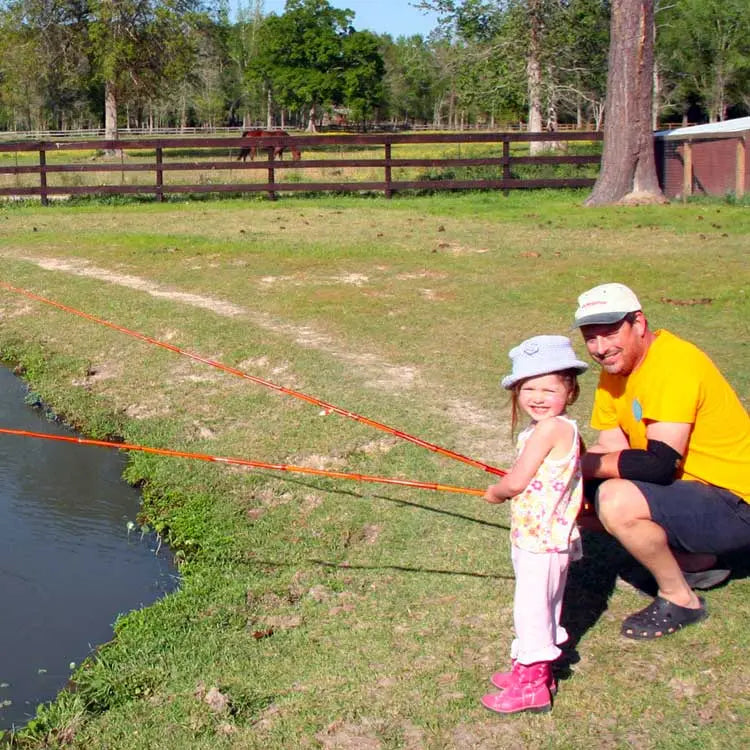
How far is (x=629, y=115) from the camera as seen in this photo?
59.7 ft

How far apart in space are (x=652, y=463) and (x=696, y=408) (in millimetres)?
257

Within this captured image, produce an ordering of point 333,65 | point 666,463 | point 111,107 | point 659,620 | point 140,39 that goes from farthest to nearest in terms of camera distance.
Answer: point 333,65 → point 111,107 → point 140,39 → point 659,620 → point 666,463

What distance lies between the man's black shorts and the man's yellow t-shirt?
0.19ft

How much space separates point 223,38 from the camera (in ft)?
146

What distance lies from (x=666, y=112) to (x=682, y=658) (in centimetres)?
6409

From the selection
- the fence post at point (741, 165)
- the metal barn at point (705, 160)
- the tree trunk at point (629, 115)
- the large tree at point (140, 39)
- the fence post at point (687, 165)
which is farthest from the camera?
the large tree at point (140, 39)

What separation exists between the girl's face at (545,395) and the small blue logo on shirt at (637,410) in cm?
50

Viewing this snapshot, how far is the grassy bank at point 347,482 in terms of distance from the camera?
355cm

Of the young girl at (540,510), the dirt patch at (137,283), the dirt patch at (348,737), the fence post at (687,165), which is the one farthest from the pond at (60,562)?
the fence post at (687,165)

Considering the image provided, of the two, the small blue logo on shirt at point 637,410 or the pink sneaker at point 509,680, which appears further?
the small blue logo on shirt at point 637,410

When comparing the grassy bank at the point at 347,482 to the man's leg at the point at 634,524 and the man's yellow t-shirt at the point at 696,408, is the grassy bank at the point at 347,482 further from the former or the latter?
the man's yellow t-shirt at the point at 696,408

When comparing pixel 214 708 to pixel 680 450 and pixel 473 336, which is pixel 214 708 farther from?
pixel 473 336

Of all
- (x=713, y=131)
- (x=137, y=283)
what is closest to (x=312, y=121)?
(x=713, y=131)

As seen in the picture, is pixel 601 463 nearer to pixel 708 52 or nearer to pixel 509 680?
pixel 509 680
